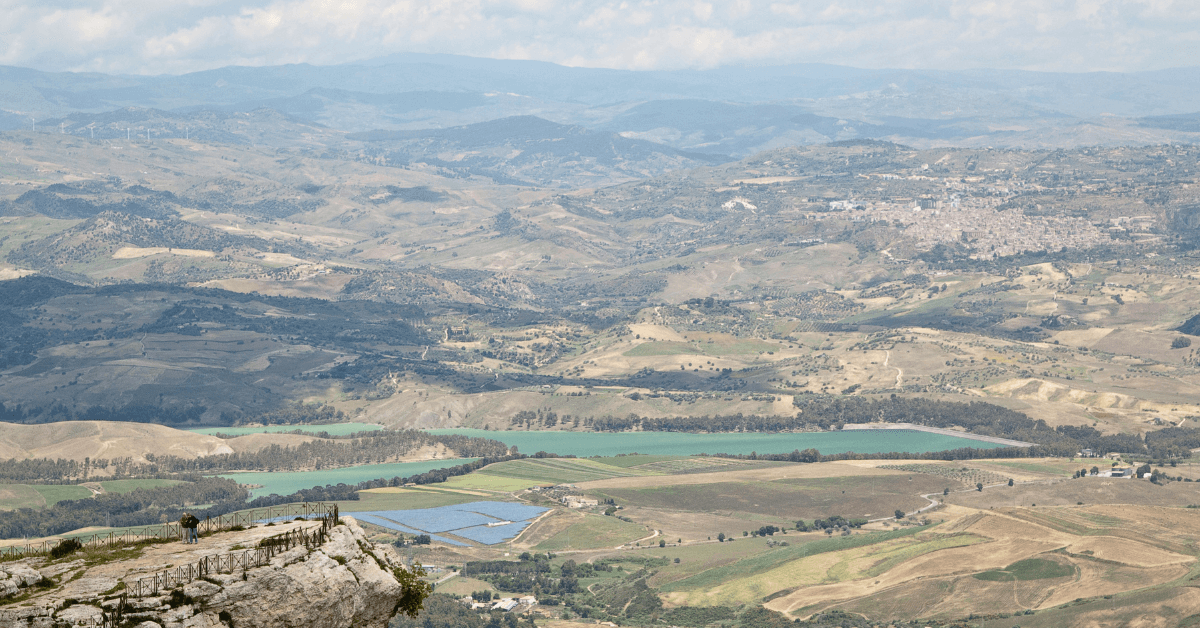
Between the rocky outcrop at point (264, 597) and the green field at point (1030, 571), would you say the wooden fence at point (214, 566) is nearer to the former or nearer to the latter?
the rocky outcrop at point (264, 597)

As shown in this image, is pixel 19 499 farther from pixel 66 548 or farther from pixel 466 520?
pixel 66 548

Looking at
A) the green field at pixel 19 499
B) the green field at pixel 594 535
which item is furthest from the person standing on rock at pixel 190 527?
the green field at pixel 19 499

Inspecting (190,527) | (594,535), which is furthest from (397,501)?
(190,527)

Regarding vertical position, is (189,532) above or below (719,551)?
above

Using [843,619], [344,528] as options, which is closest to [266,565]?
[344,528]

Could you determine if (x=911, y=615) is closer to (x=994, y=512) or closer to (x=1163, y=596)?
(x=1163, y=596)

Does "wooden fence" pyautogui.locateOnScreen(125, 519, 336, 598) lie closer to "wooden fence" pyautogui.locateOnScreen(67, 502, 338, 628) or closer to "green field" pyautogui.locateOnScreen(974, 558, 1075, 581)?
"wooden fence" pyautogui.locateOnScreen(67, 502, 338, 628)
